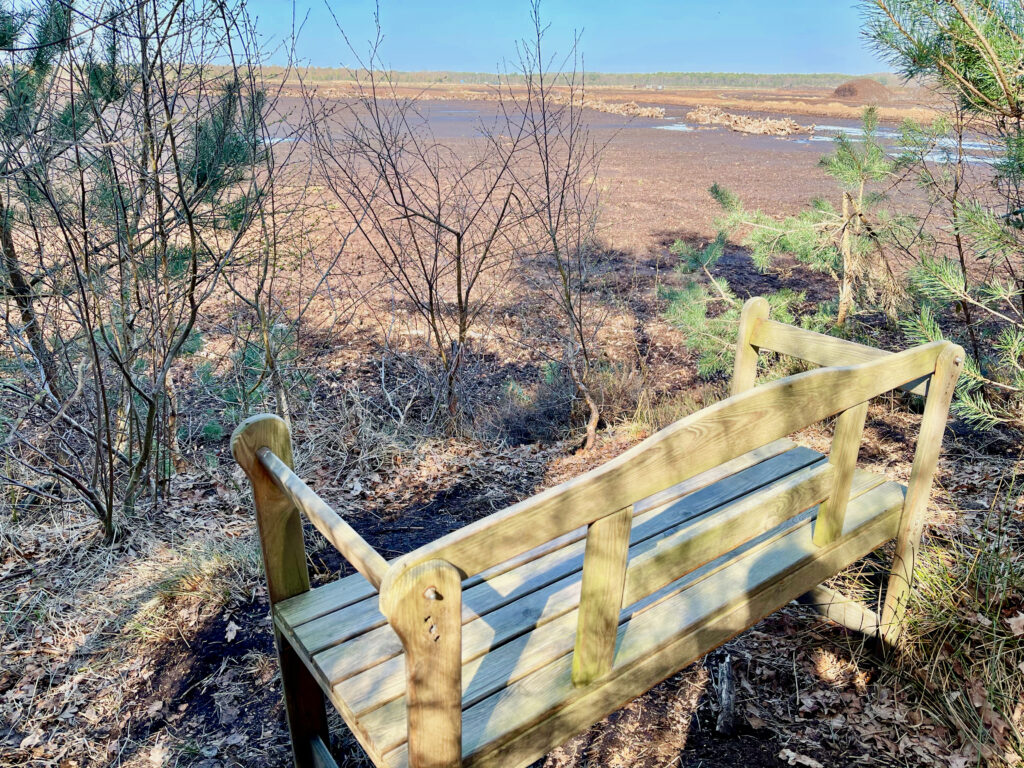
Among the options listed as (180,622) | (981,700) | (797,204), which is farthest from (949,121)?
(797,204)

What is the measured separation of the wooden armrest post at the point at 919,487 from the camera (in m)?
2.52

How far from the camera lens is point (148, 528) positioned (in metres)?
3.98

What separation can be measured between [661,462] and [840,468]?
953 millimetres

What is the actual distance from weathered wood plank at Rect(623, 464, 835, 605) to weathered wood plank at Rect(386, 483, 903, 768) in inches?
7.7

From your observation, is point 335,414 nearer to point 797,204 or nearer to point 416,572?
point 416,572

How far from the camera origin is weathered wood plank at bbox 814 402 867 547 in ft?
7.36

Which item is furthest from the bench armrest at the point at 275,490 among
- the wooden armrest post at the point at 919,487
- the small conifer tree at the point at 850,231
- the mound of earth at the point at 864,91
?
the mound of earth at the point at 864,91

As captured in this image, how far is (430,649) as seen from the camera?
54.4 inches

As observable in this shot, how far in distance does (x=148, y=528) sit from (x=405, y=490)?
1.48m

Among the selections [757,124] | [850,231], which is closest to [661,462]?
[850,231]

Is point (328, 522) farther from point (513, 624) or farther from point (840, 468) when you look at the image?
point (840, 468)

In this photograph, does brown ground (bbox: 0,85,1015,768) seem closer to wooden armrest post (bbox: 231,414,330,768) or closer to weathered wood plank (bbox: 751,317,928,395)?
wooden armrest post (bbox: 231,414,330,768)

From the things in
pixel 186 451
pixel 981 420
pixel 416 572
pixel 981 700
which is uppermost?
pixel 416 572

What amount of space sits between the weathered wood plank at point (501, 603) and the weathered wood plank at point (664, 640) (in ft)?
0.87
